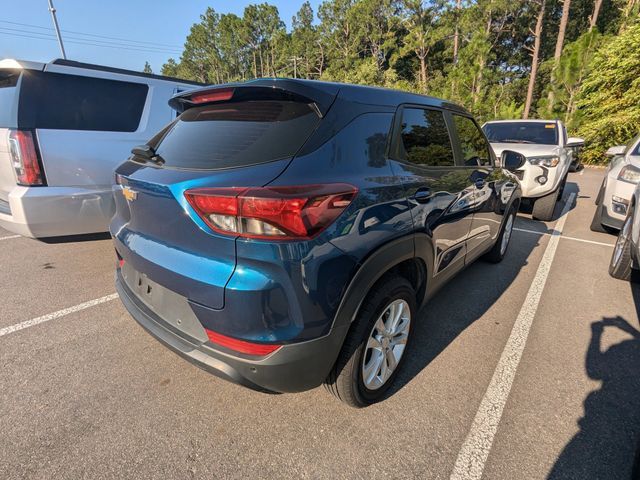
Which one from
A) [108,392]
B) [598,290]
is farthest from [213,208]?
[598,290]

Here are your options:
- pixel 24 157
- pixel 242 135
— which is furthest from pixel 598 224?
pixel 24 157

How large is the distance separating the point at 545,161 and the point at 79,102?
21.5ft

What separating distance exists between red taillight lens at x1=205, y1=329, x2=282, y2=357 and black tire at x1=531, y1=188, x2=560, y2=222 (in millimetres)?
6275

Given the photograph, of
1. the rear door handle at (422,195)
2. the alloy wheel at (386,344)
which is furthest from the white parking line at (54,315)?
the rear door handle at (422,195)

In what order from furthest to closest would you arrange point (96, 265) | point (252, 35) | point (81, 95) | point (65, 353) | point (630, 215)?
point (252, 35)
point (96, 265)
point (630, 215)
point (81, 95)
point (65, 353)

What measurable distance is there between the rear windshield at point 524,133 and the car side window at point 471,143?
406 centimetres

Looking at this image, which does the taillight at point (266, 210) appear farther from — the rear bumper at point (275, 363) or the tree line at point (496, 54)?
the tree line at point (496, 54)

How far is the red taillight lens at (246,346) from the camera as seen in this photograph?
1.47 metres

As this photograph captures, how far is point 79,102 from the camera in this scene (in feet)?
10.8

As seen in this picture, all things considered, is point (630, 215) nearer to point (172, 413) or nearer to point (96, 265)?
point (172, 413)

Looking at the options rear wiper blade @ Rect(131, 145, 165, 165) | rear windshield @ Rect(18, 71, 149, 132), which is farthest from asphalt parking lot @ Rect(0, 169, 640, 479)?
rear windshield @ Rect(18, 71, 149, 132)

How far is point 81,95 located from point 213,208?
2967 mm

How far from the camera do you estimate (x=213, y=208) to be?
1437 mm

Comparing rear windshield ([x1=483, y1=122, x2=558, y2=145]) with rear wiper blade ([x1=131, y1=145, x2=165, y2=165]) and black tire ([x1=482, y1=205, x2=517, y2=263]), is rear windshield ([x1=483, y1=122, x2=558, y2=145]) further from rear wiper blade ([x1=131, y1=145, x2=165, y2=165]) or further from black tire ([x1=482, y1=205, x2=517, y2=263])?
rear wiper blade ([x1=131, y1=145, x2=165, y2=165])
